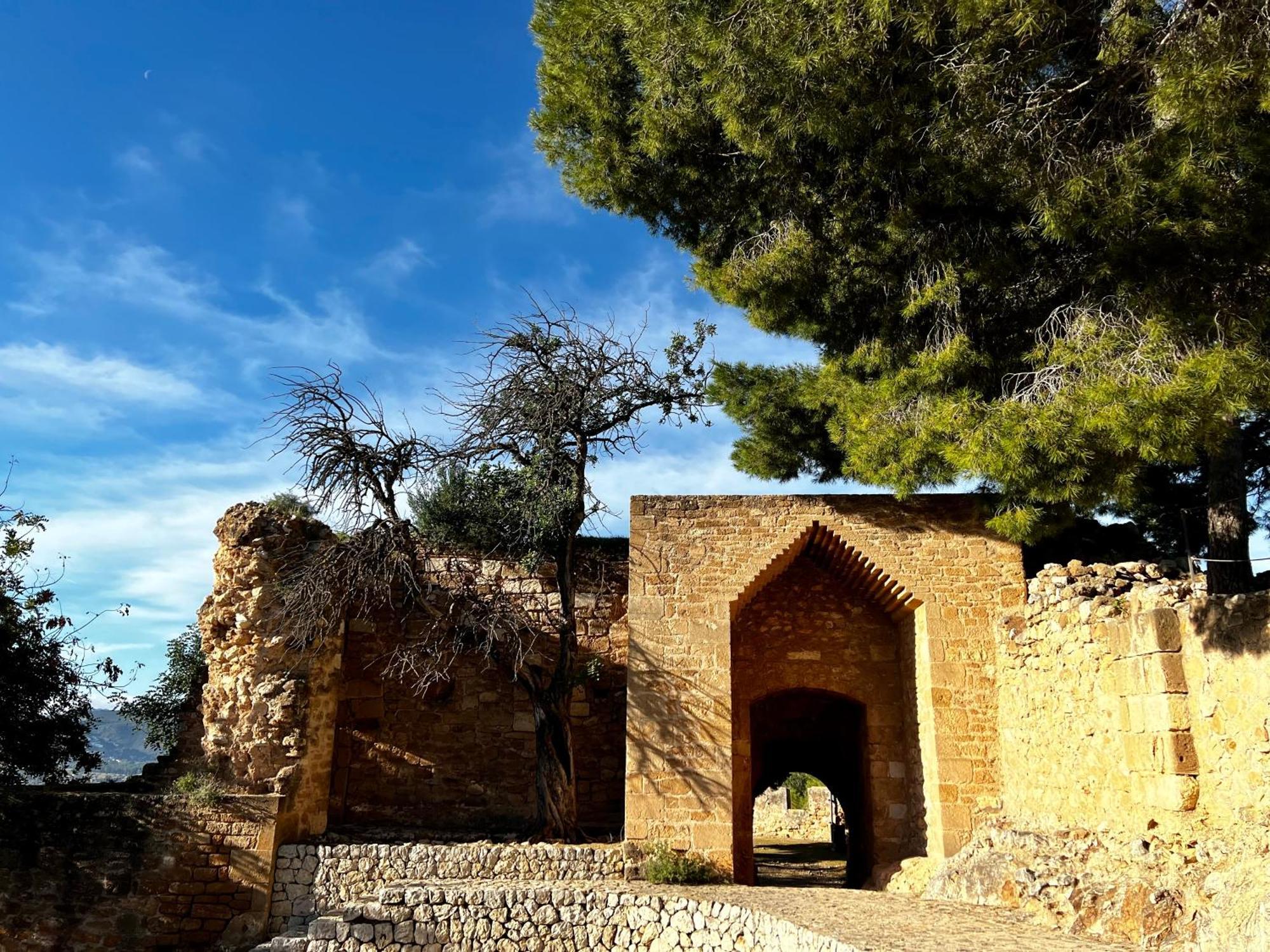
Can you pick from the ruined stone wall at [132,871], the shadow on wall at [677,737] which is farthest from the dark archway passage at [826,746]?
the ruined stone wall at [132,871]

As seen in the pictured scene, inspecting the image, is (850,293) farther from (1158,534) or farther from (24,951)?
(24,951)

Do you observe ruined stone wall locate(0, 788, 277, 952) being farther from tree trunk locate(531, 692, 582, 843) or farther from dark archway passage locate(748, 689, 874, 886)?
dark archway passage locate(748, 689, 874, 886)

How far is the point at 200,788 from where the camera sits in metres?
9.47

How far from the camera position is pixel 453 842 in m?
9.91

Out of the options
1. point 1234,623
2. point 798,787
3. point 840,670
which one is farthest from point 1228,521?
point 798,787

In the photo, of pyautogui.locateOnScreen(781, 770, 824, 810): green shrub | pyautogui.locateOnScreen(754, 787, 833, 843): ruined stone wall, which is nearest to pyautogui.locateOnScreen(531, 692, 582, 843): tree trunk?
pyautogui.locateOnScreen(754, 787, 833, 843): ruined stone wall

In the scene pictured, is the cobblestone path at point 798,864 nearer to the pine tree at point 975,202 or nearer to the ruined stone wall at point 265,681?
the ruined stone wall at point 265,681

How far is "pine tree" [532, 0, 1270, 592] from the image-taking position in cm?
609

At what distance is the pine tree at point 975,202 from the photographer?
20.0 ft

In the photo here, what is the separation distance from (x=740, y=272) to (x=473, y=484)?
475cm

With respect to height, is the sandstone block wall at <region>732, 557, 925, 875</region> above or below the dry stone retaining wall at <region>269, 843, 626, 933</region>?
above

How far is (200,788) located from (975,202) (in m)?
9.36

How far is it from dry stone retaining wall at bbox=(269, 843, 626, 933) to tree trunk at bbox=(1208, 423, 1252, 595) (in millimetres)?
6719

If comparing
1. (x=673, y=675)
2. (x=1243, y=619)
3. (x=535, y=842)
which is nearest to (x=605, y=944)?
(x=535, y=842)
